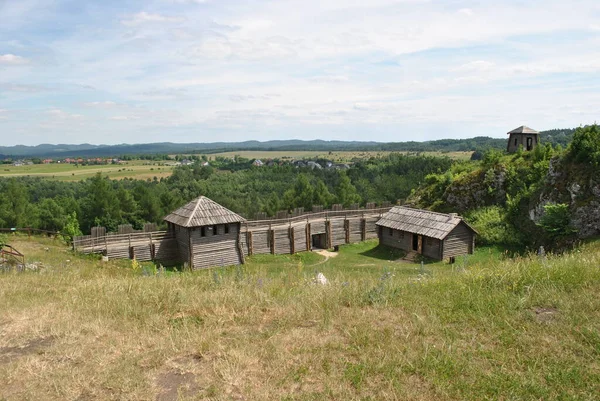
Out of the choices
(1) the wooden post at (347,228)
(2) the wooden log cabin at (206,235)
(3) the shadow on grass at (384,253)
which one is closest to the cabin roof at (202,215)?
(2) the wooden log cabin at (206,235)

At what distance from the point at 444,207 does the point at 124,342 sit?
105 ft

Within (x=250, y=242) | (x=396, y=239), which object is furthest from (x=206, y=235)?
(x=396, y=239)

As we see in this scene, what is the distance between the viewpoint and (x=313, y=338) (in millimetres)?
5793

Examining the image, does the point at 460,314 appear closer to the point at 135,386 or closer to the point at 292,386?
the point at 292,386

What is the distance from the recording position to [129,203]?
4625 cm

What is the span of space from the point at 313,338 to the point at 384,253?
79.0 feet

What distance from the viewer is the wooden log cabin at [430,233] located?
26047 millimetres

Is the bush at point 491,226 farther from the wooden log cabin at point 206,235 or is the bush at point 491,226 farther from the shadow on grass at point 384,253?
the wooden log cabin at point 206,235

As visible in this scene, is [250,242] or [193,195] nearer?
[250,242]

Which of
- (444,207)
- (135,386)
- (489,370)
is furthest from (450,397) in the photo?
(444,207)

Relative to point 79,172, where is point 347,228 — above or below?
below

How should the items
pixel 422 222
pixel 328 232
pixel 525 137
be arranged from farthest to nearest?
pixel 525 137
pixel 328 232
pixel 422 222

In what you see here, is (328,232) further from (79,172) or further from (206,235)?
(79,172)

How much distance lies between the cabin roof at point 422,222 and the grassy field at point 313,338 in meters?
17.7
